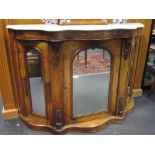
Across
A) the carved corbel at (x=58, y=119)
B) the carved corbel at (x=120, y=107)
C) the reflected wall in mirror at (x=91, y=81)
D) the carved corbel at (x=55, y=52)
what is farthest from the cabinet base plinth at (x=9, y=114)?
the carved corbel at (x=120, y=107)

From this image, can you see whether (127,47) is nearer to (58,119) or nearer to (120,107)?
(120,107)

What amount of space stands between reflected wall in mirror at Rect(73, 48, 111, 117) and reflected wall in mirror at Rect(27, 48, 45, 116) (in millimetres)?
317

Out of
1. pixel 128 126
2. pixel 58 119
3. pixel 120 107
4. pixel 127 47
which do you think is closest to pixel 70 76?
pixel 58 119

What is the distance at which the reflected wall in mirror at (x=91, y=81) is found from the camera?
5.57ft

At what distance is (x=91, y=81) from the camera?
6.21 ft

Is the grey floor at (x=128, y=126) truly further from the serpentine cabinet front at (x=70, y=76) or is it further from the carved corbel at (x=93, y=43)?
the carved corbel at (x=93, y=43)

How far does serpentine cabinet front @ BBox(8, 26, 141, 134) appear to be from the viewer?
158 cm

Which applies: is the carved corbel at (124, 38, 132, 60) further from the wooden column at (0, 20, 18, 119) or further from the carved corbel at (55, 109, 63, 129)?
the wooden column at (0, 20, 18, 119)

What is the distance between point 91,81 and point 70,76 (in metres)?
0.28

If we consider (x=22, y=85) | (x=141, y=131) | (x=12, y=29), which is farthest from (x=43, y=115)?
(x=141, y=131)

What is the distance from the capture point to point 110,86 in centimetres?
191

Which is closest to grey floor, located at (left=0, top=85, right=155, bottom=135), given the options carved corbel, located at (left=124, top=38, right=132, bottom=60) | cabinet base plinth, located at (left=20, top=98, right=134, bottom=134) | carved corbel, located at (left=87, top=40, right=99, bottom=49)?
cabinet base plinth, located at (left=20, top=98, right=134, bottom=134)

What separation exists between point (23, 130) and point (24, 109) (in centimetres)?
22
